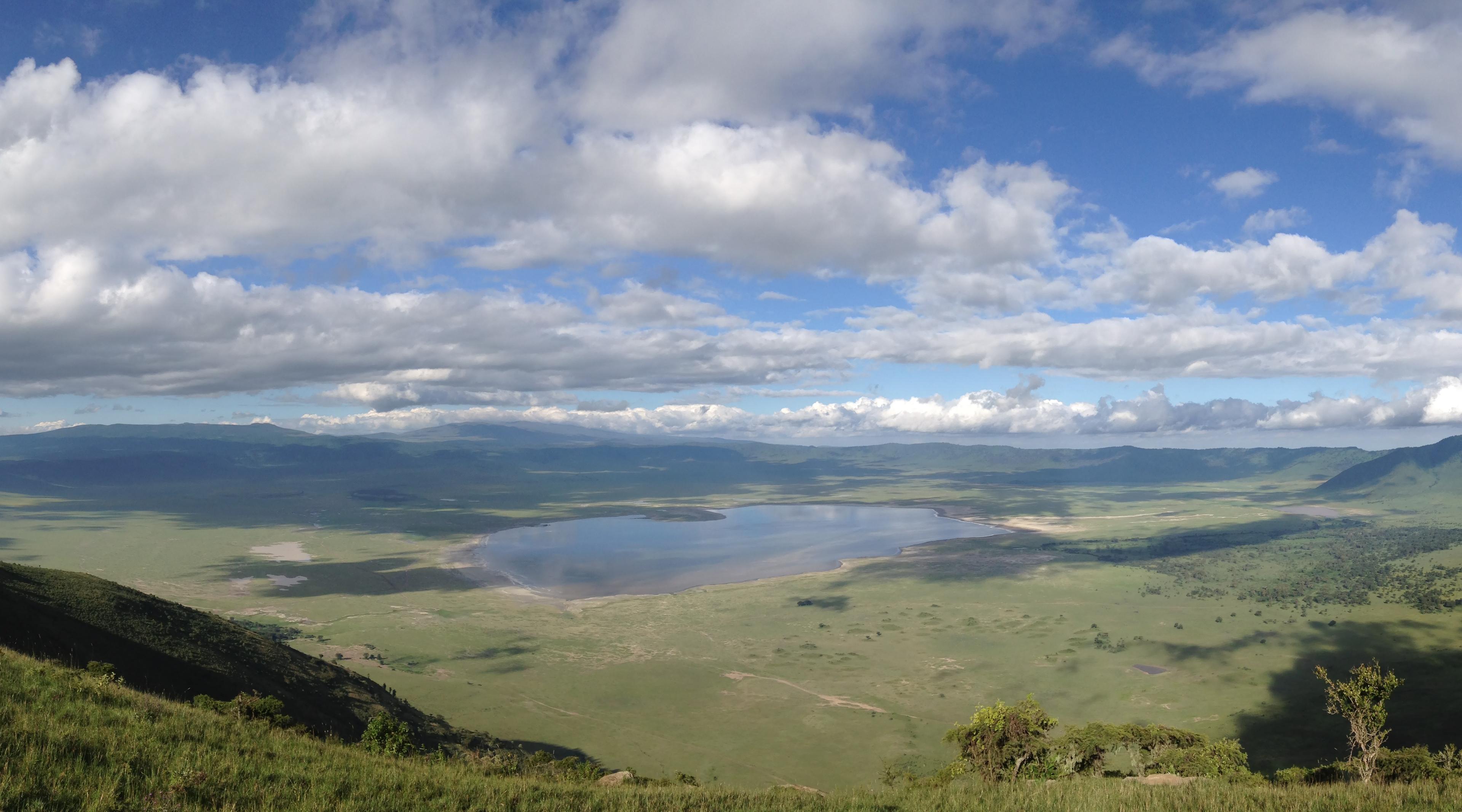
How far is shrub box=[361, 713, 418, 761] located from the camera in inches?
1384

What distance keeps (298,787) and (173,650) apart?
2301 inches

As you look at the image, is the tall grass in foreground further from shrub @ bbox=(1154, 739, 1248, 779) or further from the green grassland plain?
the green grassland plain

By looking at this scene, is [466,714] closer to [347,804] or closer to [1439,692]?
[347,804]

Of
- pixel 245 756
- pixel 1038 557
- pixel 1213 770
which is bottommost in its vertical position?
pixel 1038 557

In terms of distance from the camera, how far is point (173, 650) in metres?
56.1

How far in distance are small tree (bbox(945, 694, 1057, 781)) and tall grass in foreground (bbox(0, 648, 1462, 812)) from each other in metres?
25.7

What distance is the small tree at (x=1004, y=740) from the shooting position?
139 feet

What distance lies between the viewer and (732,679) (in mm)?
96000

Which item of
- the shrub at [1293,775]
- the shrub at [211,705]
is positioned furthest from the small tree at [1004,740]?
the shrub at [211,705]

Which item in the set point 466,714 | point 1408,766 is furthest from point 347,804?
point 466,714

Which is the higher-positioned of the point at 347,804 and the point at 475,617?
the point at 347,804

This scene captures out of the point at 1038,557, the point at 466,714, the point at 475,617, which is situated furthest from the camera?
the point at 1038,557

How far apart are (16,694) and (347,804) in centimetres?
1017

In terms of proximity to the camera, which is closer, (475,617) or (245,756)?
(245,756)
